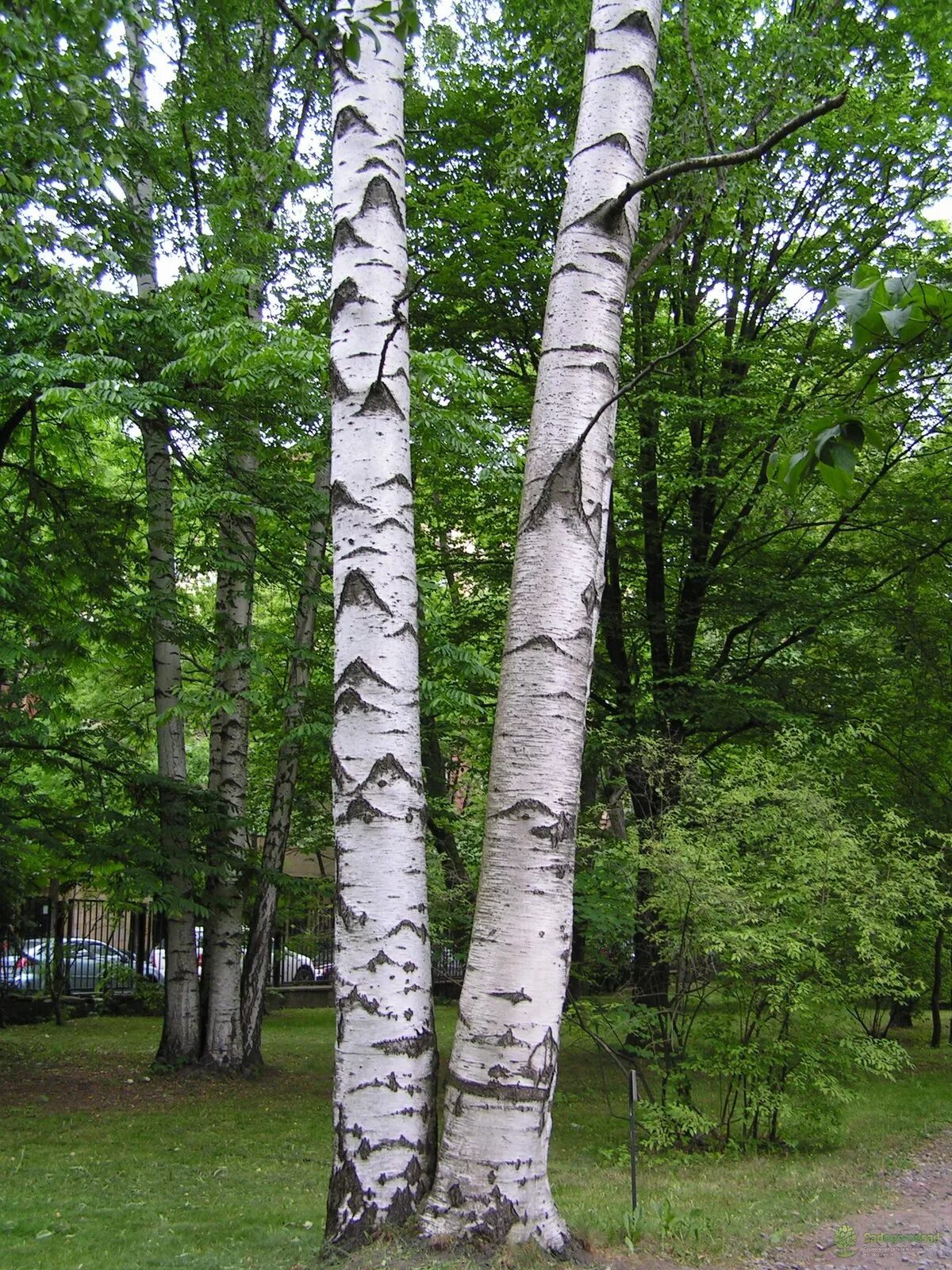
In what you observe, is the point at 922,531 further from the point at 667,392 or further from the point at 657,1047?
the point at 657,1047

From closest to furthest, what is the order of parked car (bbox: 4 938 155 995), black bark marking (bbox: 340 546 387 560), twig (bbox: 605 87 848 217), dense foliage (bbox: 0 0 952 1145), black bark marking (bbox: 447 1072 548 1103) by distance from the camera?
twig (bbox: 605 87 848 217) < black bark marking (bbox: 447 1072 548 1103) < black bark marking (bbox: 340 546 387 560) < dense foliage (bbox: 0 0 952 1145) < parked car (bbox: 4 938 155 995)

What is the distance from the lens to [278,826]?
42.1ft

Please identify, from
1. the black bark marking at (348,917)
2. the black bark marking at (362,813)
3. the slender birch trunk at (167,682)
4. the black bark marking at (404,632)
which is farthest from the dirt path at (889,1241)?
the slender birch trunk at (167,682)

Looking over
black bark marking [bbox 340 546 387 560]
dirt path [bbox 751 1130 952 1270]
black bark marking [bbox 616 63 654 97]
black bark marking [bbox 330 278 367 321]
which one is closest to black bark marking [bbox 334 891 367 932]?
black bark marking [bbox 340 546 387 560]

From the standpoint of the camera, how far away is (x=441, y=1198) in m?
3.48

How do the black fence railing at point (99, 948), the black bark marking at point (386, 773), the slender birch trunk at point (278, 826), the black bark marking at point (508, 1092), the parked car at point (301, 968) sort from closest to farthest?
the black bark marking at point (508, 1092)
the black bark marking at point (386, 773)
the slender birch trunk at point (278, 826)
the black fence railing at point (99, 948)
the parked car at point (301, 968)

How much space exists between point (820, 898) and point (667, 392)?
5783 millimetres

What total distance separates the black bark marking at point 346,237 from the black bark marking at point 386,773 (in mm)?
2273

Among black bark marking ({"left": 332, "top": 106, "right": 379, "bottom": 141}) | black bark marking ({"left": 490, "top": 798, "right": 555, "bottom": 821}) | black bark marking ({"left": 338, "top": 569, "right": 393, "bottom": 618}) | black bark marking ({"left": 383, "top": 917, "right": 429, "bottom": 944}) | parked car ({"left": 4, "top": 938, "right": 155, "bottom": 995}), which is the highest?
black bark marking ({"left": 332, "top": 106, "right": 379, "bottom": 141})

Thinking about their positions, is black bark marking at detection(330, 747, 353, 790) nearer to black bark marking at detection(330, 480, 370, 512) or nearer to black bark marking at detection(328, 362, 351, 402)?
black bark marking at detection(330, 480, 370, 512)

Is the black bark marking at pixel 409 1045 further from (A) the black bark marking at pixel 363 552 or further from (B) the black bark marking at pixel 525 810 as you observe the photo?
(A) the black bark marking at pixel 363 552

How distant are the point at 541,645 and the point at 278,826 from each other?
967 cm

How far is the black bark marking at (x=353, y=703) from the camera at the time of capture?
13.2 feet

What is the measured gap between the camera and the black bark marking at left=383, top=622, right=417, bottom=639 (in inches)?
163
